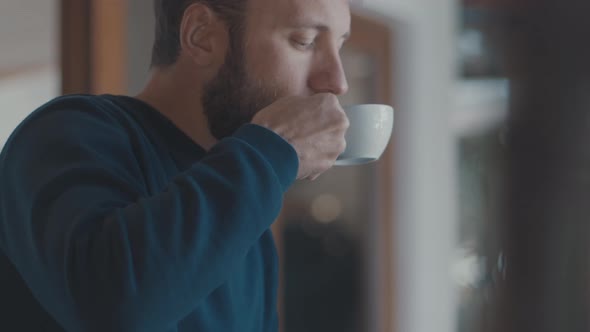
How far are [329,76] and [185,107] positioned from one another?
0.58 ft

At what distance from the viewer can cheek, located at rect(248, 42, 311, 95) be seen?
775mm

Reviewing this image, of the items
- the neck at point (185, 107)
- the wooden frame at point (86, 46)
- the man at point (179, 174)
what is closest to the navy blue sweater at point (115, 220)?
the man at point (179, 174)

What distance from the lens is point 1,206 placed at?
0.65m

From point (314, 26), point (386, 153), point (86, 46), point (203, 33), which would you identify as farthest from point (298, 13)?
point (386, 153)

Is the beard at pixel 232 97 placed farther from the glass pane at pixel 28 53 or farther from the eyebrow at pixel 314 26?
the glass pane at pixel 28 53

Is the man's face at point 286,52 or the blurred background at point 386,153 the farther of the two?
the blurred background at point 386,153

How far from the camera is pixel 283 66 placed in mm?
774

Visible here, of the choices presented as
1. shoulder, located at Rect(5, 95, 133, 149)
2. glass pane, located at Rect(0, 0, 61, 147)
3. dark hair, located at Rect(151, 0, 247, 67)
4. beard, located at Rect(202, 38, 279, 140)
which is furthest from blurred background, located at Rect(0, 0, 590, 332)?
shoulder, located at Rect(5, 95, 133, 149)

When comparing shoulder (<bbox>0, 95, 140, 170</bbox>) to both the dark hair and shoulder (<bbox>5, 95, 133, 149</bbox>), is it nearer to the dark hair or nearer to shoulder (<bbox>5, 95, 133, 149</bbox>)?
shoulder (<bbox>5, 95, 133, 149</bbox>)

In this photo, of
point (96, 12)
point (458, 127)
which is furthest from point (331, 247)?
point (96, 12)

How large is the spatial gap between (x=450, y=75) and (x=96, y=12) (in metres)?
2.26

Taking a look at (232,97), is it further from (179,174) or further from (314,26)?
(179,174)

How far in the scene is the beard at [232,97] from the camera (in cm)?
79

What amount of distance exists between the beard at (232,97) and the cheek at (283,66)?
0.05 ft
